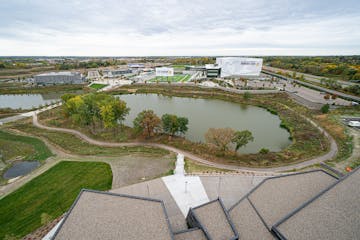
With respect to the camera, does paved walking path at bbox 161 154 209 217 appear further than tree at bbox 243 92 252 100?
No

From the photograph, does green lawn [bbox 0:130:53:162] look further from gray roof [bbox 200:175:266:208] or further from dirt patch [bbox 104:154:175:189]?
gray roof [bbox 200:175:266:208]

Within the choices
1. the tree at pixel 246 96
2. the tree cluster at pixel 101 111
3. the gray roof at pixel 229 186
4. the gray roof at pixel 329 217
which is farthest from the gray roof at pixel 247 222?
the tree at pixel 246 96

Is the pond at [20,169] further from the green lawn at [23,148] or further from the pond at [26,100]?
the pond at [26,100]

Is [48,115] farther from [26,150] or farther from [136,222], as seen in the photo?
[136,222]

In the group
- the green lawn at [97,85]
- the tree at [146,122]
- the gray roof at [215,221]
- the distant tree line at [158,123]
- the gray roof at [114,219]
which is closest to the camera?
the gray roof at [114,219]

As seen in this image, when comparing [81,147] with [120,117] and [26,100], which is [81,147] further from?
[26,100]

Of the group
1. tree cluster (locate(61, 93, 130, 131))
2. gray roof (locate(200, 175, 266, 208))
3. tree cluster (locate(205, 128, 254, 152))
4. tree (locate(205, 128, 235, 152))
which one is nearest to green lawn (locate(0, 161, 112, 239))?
tree cluster (locate(61, 93, 130, 131))

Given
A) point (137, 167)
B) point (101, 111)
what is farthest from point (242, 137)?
point (101, 111)
